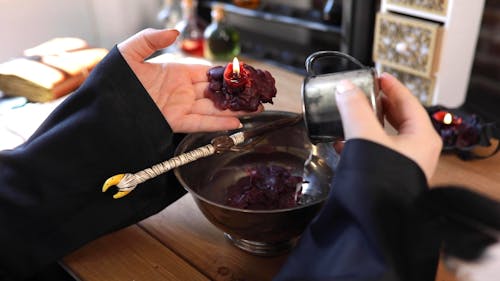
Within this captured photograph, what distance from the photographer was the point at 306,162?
820 millimetres

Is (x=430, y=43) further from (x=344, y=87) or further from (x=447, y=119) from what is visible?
(x=344, y=87)

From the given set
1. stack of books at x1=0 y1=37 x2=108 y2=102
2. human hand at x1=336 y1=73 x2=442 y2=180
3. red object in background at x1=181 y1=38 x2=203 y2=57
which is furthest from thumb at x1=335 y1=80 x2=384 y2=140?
red object in background at x1=181 y1=38 x2=203 y2=57

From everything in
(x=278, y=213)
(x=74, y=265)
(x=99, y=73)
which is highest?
(x=99, y=73)

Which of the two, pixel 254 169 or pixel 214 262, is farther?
pixel 254 169

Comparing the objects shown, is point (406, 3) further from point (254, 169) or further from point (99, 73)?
point (99, 73)

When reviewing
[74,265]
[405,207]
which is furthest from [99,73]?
[405,207]

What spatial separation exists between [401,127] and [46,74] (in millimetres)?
934

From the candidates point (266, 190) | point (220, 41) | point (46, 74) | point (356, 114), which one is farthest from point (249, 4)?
point (356, 114)

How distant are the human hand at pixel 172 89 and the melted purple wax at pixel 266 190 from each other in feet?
0.29

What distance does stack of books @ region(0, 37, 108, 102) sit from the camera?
122 centimetres

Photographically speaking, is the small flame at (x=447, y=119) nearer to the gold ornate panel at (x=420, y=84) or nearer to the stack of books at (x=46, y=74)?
the gold ornate panel at (x=420, y=84)

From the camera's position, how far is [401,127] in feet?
2.02

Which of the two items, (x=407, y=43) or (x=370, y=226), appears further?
(x=407, y=43)

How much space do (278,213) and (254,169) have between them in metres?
0.21
